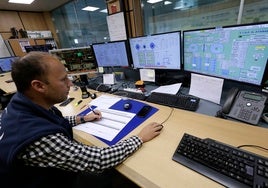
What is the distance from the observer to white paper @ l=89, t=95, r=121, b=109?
1.29 metres

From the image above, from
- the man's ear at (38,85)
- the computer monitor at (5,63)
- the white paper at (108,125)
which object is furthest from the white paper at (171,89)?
the computer monitor at (5,63)

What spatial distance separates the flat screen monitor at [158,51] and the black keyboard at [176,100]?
31 cm

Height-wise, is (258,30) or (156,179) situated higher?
(258,30)

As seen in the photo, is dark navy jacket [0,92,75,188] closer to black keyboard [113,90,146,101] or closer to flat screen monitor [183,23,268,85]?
black keyboard [113,90,146,101]

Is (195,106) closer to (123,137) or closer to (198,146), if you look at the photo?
(198,146)

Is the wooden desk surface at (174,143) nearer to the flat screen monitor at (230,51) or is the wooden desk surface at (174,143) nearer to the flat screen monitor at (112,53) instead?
the flat screen monitor at (230,51)

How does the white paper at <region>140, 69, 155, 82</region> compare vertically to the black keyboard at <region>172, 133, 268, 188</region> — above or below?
above

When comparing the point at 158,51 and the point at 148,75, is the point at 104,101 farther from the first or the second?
the point at 158,51

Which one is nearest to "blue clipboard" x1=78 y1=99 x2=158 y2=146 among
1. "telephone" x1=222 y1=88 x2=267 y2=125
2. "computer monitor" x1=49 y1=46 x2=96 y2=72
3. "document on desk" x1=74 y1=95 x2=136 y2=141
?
"document on desk" x1=74 y1=95 x2=136 y2=141

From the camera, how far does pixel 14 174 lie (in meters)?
0.59

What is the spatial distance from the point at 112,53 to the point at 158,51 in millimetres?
645

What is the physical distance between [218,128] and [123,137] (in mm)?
522

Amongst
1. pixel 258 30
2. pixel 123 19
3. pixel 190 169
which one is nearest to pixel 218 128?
pixel 190 169

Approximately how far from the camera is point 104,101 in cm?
136
